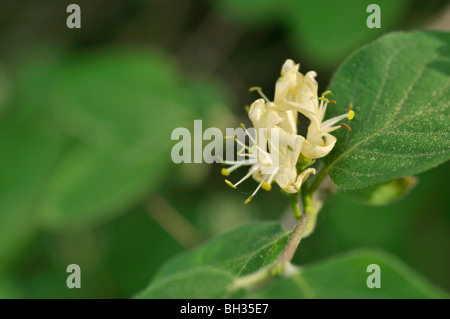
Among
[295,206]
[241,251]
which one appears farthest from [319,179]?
[241,251]

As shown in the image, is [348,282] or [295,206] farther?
[348,282]

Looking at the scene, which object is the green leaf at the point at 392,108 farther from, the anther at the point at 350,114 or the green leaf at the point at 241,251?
the green leaf at the point at 241,251

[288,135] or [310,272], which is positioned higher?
[288,135]

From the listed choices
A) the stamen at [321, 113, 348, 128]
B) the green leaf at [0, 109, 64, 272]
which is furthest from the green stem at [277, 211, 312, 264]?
the green leaf at [0, 109, 64, 272]

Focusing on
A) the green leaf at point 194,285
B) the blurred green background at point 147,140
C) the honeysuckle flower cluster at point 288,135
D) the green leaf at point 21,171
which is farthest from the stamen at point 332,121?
the green leaf at point 21,171

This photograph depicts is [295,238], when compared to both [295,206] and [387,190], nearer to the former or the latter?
[295,206]

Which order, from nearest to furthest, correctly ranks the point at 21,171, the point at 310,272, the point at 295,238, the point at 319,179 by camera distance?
the point at 295,238 → the point at 319,179 → the point at 310,272 → the point at 21,171
